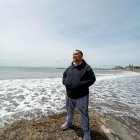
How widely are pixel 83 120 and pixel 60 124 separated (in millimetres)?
1162

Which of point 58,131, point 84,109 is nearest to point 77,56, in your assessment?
point 84,109

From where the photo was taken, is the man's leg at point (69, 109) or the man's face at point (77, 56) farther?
the man's leg at point (69, 109)

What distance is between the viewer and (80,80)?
4070 mm

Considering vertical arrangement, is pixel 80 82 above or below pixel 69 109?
above

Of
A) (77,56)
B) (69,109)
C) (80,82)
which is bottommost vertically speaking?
(69,109)

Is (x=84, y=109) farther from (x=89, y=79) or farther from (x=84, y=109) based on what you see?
(x=89, y=79)

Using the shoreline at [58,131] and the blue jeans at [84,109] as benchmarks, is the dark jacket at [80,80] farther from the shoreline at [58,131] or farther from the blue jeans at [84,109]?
the shoreline at [58,131]

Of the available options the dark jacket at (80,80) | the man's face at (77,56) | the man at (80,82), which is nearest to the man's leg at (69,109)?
the man at (80,82)

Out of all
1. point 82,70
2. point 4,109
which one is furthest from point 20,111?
point 82,70

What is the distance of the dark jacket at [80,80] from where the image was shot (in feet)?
13.3

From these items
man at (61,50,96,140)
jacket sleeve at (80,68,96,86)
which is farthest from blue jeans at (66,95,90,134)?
jacket sleeve at (80,68,96,86)

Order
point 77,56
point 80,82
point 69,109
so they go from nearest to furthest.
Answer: point 80,82 → point 77,56 → point 69,109

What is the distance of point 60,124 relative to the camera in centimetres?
516

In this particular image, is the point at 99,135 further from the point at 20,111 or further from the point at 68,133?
the point at 20,111
